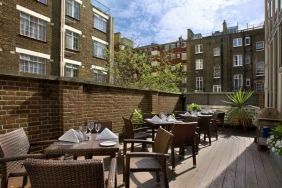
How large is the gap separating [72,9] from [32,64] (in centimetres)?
A: 575

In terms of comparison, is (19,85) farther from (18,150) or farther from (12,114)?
(18,150)

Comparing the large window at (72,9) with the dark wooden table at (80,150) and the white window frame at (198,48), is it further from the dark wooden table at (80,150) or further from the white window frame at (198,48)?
the white window frame at (198,48)

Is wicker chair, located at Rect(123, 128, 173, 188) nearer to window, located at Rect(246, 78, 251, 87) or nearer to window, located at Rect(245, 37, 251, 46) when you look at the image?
window, located at Rect(246, 78, 251, 87)

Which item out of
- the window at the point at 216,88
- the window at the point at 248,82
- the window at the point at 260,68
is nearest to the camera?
the window at the point at 260,68

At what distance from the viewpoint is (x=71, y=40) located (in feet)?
58.6

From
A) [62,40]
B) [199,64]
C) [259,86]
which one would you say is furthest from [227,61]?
[62,40]

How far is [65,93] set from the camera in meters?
4.97

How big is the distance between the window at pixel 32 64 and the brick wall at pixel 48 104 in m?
9.33

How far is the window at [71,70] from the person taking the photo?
17.4 metres

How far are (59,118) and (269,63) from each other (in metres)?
8.79

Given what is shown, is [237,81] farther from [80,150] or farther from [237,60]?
[80,150]

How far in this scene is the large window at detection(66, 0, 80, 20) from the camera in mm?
17653

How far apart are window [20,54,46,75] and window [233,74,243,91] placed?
22.5 meters

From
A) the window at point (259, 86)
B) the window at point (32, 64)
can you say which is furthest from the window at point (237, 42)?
the window at point (32, 64)
